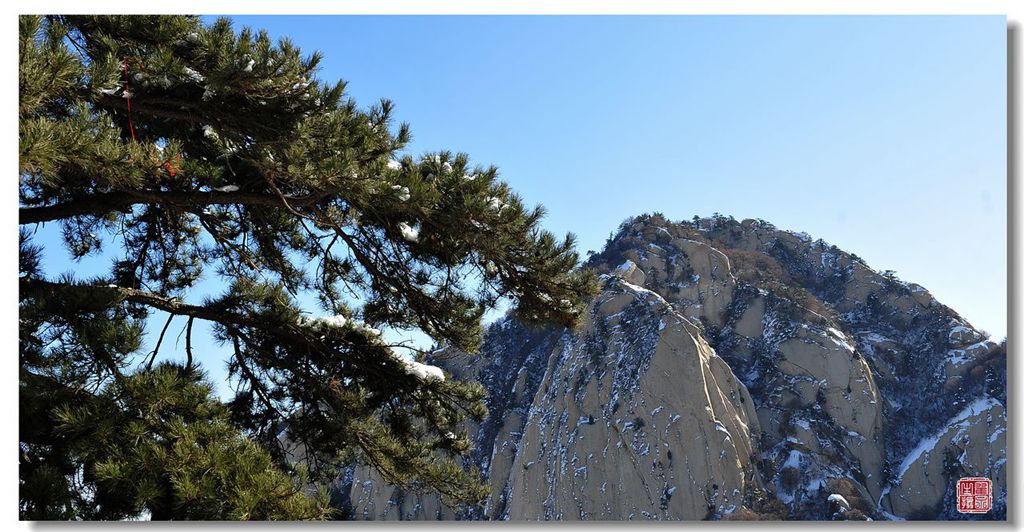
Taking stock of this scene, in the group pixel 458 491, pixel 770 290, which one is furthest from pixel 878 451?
pixel 458 491

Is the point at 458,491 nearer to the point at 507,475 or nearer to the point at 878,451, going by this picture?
the point at 507,475

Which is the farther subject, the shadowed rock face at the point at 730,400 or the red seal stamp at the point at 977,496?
the shadowed rock face at the point at 730,400

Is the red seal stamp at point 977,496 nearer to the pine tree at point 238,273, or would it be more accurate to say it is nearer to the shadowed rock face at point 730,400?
the pine tree at point 238,273

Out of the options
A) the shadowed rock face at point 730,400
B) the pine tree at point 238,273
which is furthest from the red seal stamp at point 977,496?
the shadowed rock face at point 730,400

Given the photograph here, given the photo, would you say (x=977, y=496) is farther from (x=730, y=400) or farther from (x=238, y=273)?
(x=730, y=400)

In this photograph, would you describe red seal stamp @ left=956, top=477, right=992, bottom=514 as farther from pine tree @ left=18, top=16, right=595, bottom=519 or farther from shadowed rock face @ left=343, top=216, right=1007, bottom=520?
shadowed rock face @ left=343, top=216, right=1007, bottom=520
